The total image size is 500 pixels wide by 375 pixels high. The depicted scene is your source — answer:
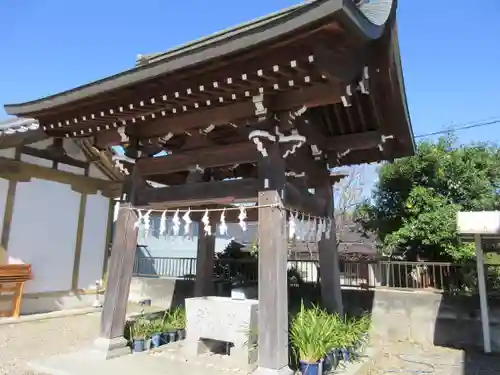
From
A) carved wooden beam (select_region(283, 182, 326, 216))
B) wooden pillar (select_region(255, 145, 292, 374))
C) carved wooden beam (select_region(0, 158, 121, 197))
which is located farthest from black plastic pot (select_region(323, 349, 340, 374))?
carved wooden beam (select_region(0, 158, 121, 197))

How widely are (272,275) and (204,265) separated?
3.37m

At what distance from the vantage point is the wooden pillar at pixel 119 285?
16.7 feet

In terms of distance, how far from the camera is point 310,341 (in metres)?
4.37

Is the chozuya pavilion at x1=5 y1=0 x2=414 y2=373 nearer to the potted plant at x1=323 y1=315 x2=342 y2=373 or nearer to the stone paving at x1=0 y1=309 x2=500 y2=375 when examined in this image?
the potted plant at x1=323 y1=315 x2=342 y2=373

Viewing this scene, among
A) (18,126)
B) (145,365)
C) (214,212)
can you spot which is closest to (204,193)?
(214,212)

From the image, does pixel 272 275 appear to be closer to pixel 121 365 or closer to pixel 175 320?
pixel 121 365

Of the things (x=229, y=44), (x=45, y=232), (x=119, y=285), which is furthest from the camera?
(x=45, y=232)

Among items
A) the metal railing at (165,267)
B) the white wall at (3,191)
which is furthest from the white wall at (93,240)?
the metal railing at (165,267)

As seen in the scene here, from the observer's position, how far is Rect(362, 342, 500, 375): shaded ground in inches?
204

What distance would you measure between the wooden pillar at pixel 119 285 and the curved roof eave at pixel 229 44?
161 cm

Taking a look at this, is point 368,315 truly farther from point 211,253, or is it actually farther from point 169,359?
point 169,359

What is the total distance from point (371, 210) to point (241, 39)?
6.64 m

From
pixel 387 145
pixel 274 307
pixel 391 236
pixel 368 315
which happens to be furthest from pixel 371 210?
pixel 274 307

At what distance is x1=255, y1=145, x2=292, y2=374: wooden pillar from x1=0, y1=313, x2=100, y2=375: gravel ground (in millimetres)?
2985
